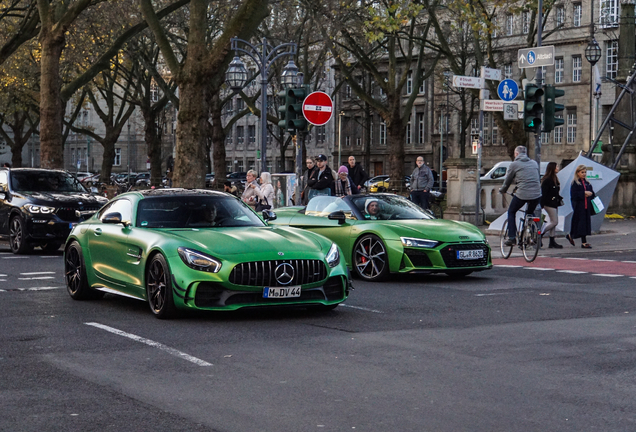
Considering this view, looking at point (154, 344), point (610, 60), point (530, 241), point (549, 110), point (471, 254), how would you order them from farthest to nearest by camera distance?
point (610, 60) < point (549, 110) < point (530, 241) < point (471, 254) < point (154, 344)

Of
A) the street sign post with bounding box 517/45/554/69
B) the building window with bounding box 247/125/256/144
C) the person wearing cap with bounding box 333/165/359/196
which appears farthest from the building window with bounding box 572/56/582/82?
the person wearing cap with bounding box 333/165/359/196

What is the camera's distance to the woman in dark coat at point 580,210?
70.4 feet

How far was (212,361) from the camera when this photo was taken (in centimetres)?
761

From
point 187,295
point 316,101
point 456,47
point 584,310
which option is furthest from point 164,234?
point 456,47

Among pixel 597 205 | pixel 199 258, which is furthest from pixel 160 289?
pixel 597 205

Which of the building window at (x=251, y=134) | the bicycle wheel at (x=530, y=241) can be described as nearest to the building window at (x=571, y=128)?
the building window at (x=251, y=134)

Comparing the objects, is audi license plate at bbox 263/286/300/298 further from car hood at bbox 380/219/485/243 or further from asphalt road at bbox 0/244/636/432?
car hood at bbox 380/219/485/243

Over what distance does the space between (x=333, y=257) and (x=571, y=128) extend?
62.7 meters

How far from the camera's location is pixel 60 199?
20.4m

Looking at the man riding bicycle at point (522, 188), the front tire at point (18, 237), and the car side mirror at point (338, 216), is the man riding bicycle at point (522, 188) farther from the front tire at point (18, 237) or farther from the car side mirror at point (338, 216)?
the front tire at point (18, 237)

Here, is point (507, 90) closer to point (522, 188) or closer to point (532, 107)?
point (532, 107)

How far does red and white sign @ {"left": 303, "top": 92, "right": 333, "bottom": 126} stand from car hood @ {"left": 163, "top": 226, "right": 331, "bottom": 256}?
9290 mm

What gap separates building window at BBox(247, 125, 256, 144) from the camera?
101625 millimetres

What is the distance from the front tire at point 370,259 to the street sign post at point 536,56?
8.03 meters
